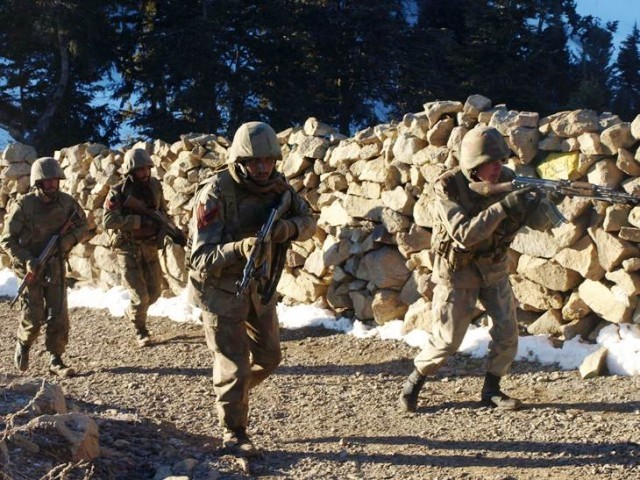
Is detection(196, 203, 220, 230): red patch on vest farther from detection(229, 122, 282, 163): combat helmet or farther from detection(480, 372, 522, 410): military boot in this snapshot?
detection(480, 372, 522, 410): military boot

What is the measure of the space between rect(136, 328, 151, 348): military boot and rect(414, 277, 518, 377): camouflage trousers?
11.4 feet

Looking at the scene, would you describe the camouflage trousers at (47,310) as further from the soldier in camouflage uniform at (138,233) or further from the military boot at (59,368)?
the soldier in camouflage uniform at (138,233)

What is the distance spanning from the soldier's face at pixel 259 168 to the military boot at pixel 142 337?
3.89 m

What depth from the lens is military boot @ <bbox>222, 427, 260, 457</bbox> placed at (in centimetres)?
436

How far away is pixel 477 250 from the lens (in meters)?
4.86

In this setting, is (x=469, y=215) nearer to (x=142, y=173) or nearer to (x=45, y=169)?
(x=45, y=169)

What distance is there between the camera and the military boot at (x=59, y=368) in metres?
6.71

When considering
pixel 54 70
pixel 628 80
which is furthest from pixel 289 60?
pixel 628 80

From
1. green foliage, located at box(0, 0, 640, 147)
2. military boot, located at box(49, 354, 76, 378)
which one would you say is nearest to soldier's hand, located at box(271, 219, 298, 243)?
military boot, located at box(49, 354, 76, 378)

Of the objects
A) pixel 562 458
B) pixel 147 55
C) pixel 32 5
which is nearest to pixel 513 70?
pixel 147 55

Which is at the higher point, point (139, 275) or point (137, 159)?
point (137, 159)

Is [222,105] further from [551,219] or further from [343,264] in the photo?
[551,219]

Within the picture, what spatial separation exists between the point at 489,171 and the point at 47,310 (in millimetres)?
3988

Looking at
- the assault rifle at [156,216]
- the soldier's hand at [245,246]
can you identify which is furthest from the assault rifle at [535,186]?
the assault rifle at [156,216]
